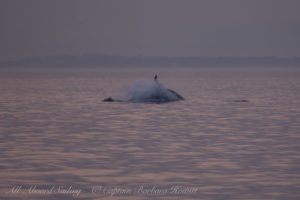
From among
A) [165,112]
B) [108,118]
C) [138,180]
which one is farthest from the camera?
[165,112]

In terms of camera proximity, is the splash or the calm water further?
the splash

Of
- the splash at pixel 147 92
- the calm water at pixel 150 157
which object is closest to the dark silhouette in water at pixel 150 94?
the splash at pixel 147 92

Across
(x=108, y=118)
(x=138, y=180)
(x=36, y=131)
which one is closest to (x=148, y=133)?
(x=36, y=131)

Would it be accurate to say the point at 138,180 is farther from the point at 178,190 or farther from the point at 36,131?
the point at 36,131

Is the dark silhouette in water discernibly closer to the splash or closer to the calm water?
the splash

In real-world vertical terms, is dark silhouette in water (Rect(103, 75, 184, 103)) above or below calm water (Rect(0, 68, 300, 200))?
below

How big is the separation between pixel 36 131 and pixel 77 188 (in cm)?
1147

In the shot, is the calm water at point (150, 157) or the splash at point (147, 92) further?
the splash at point (147, 92)

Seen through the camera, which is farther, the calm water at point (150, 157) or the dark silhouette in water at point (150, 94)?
the dark silhouette in water at point (150, 94)

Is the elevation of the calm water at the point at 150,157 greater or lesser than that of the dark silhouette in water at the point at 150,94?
greater

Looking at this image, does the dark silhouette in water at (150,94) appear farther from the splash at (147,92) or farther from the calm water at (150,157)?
the calm water at (150,157)

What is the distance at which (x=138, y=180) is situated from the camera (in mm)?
14430

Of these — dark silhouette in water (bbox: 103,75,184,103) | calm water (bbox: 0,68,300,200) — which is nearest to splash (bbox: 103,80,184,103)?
dark silhouette in water (bbox: 103,75,184,103)

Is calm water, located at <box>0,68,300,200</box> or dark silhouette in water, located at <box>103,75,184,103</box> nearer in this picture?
calm water, located at <box>0,68,300,200</box>
